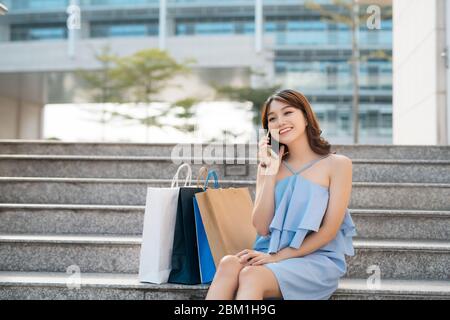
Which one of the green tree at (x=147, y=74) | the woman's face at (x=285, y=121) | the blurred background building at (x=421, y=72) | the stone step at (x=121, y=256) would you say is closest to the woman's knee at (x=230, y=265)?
the woman's face at (x=285, y=121)

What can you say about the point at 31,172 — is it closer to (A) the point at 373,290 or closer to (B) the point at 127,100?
(A) the point at 373,290

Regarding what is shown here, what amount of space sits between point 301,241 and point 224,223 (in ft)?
1.34

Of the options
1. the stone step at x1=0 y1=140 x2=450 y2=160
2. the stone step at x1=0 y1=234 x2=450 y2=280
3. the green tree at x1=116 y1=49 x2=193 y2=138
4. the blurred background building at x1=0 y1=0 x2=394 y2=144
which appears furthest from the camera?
the green tree at x1=116 y1=49 x2=193 y2=138

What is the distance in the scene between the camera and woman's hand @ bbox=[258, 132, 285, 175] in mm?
2355

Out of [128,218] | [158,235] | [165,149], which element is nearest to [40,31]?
[165,149]

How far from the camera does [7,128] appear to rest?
14.9m

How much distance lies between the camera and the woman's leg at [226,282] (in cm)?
204

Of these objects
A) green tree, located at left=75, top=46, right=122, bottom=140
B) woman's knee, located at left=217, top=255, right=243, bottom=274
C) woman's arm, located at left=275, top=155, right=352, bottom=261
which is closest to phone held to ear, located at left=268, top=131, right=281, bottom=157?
woman's arm, located at left=275, top=155, right=352, bottom=261

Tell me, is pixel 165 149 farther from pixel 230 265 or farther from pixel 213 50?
pixel 213 50

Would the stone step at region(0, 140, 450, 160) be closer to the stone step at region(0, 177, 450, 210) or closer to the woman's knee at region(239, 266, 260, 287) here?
the stone step at region(0, 177, 450, 210)

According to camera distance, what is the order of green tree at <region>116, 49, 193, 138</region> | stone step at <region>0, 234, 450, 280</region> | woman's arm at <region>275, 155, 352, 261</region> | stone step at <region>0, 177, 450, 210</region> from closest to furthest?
woman's arm at <region>275, 155, 352, 261</region> < stone step at <region>0, 234, 450, 280</region> < stone step at <region>0, 177, 450, 210</region> < green tree at <region>116, 49, 193, 138</region>

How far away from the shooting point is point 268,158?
237 cm

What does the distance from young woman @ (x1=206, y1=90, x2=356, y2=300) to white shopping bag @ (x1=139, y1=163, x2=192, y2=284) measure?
1.46ft

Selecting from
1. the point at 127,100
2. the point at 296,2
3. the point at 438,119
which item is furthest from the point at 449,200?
the point at 296,2
